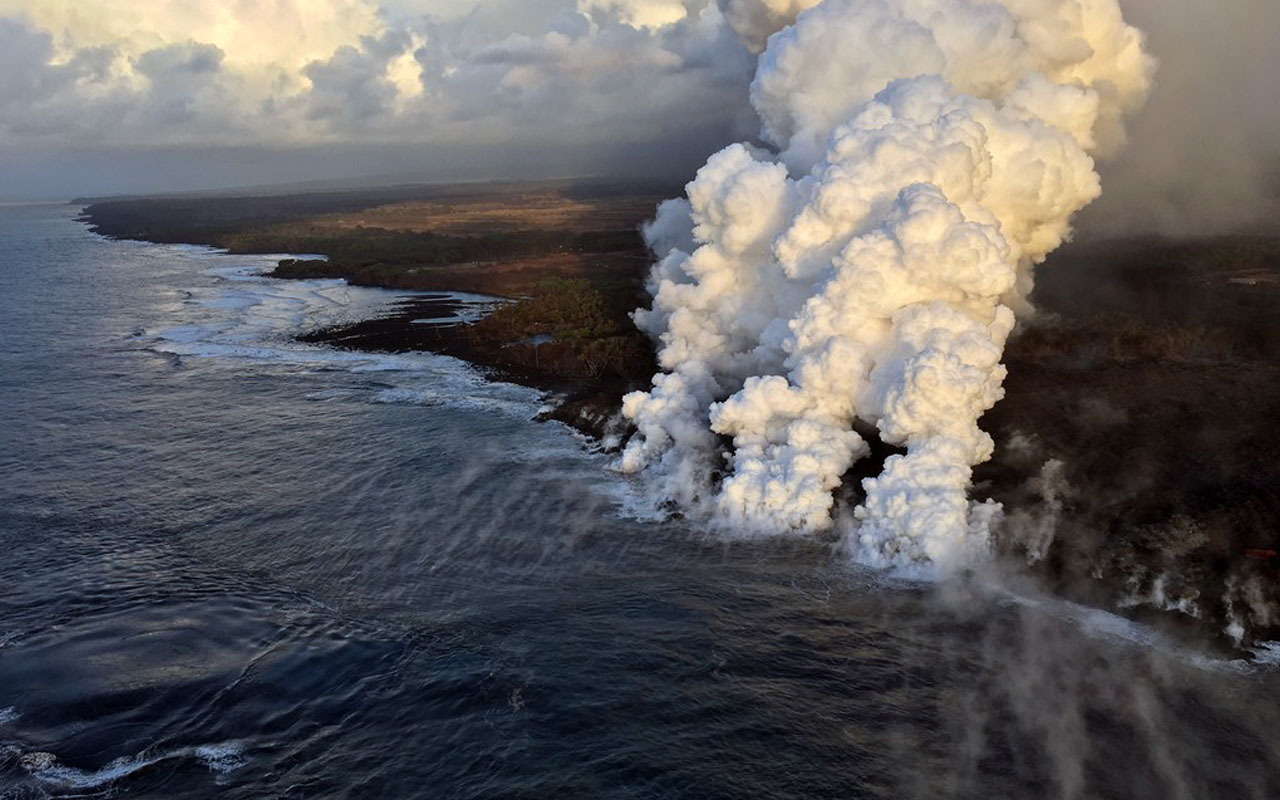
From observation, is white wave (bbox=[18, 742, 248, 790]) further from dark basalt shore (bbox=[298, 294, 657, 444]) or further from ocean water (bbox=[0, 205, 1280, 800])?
dark basalt shore (bbox=[298, 294, 657, 444])

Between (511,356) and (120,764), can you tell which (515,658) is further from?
(511,356)

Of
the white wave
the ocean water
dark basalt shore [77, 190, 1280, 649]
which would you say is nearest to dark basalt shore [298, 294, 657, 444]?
dark basalt shore [77, 190, 1280, 649]

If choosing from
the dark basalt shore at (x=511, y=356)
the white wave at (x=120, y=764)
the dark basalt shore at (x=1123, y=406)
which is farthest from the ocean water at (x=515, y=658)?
the dark basalt shore at (x=511, y=356)

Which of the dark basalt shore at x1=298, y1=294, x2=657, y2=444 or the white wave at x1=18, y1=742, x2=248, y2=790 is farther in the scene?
the dark basalt shore at x1=298, y1=294, x2=657, y2=444

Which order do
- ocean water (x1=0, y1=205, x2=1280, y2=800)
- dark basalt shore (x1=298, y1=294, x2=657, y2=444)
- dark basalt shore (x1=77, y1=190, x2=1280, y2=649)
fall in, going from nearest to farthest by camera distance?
ocean water (x1=0, y1=205, x2=1280, y2=800) → dark basalt shore (x1=77, y1=190, x2=1280, y2=649) → dark basalt shore (x1=298, y1=294, x2=657, y2=444)

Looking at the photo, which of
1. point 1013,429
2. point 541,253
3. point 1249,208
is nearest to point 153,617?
point 1013,429

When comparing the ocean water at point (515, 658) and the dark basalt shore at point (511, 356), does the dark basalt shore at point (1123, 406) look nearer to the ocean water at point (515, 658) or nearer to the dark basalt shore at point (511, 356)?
the dark basalt shore at point (511, 356)
